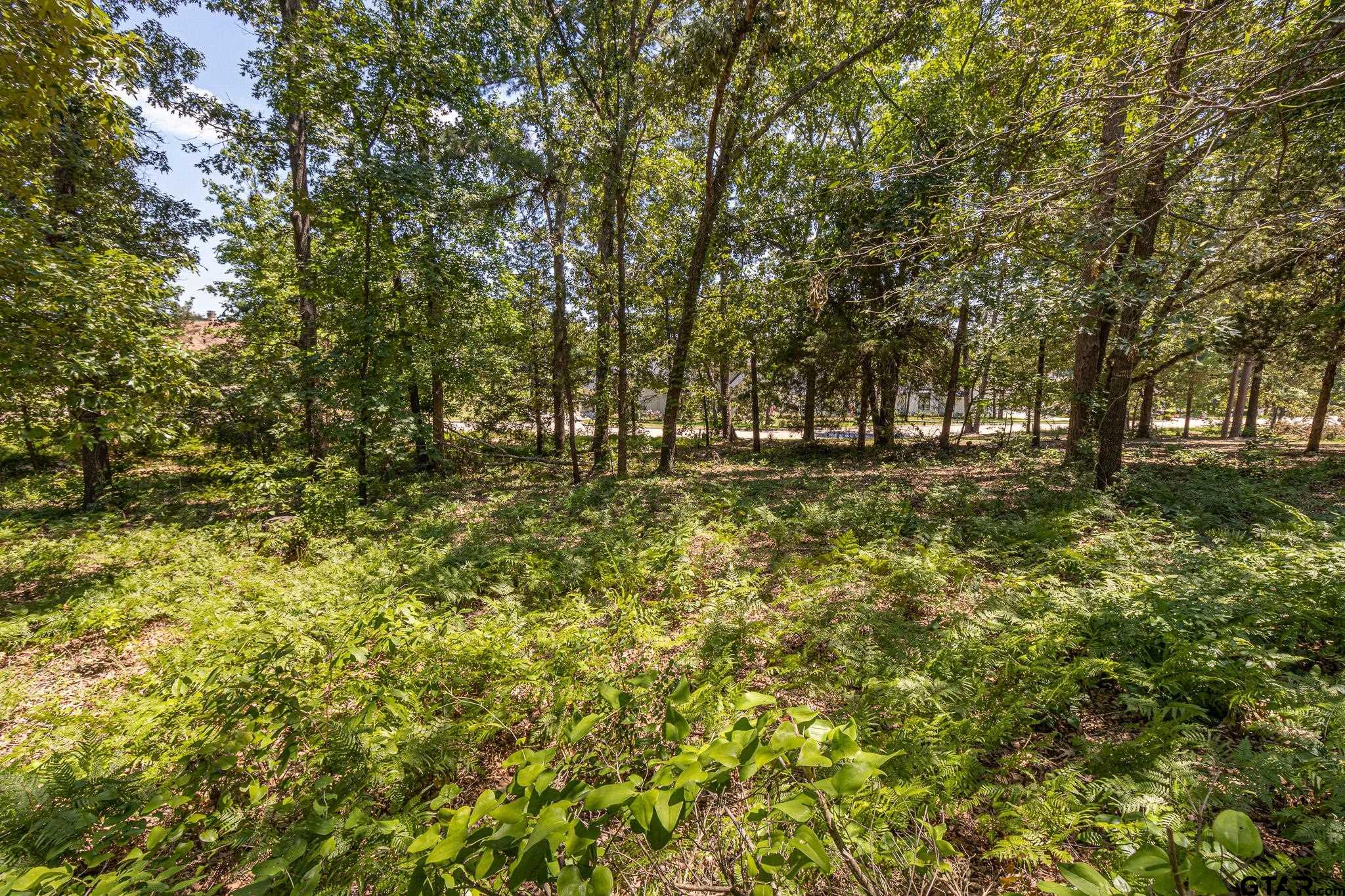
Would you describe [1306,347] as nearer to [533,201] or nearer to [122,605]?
[533,201]

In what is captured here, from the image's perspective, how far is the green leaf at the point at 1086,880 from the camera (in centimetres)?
92

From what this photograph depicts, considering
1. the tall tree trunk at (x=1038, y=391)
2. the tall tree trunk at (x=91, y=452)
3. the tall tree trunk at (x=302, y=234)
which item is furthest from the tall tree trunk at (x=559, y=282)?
the tall tree trunk at (x=1038, y=391)

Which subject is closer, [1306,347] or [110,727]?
[110,727]

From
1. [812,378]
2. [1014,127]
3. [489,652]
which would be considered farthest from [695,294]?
[489,652]

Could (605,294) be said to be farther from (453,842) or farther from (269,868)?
(453,842)

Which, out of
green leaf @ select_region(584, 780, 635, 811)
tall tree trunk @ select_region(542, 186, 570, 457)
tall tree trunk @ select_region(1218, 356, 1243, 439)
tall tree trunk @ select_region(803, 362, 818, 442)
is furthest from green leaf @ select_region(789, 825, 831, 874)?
tall tree trunk @ select_region(1218, 356, 1243, 439)

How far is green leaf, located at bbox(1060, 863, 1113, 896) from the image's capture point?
92 centimetres

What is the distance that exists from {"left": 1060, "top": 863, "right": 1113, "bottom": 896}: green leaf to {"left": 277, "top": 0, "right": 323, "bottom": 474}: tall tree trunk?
11417 millimetres

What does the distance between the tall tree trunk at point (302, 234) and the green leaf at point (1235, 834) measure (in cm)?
1158

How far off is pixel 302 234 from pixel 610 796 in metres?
14.3

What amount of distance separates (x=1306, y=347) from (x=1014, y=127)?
15767 millimetres

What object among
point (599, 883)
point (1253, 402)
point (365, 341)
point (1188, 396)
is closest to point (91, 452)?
point (365, 341)

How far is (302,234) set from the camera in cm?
1074

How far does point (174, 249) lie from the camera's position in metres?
11.7
